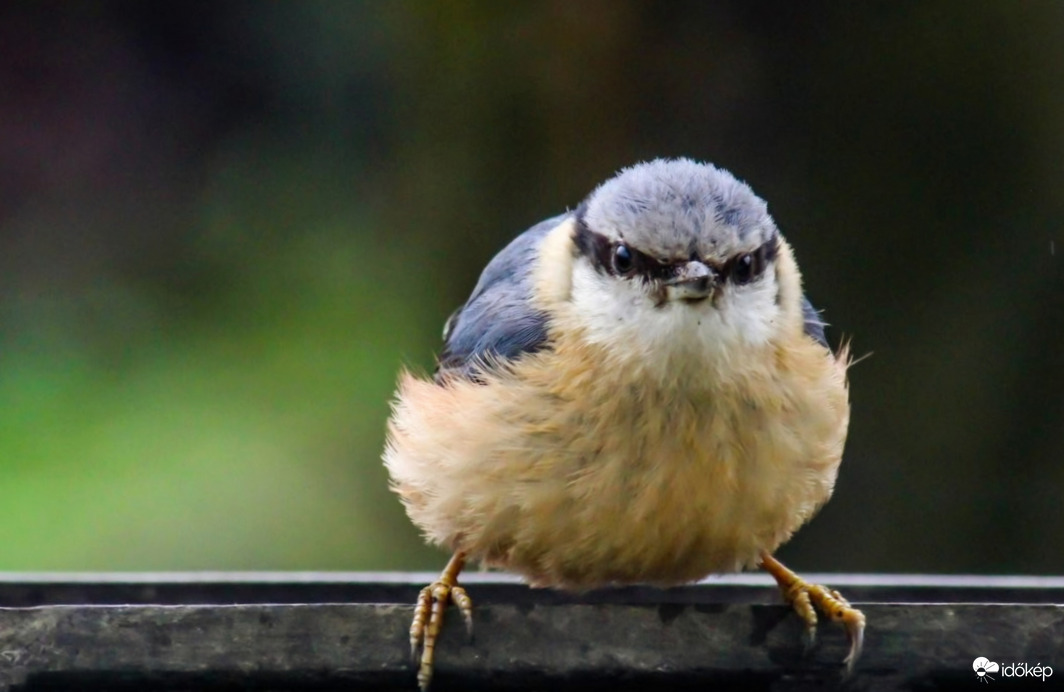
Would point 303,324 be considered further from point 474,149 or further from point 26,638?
→ point 26,638

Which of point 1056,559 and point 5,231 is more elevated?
point 5,231

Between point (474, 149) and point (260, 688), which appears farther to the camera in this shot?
point (474, 149)

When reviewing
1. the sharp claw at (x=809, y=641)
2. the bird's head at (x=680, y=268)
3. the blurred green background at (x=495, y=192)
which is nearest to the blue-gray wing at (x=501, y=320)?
the bird's head at (x=680, y=268)

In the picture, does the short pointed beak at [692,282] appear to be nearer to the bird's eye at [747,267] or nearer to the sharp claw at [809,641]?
the bird's eye at [747,267]

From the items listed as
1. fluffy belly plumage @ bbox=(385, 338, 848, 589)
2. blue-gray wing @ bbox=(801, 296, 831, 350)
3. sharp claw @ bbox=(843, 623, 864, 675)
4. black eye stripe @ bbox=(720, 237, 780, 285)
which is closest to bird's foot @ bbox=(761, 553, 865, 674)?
sharp claw @ bbox=(843, 623, 864, 675)

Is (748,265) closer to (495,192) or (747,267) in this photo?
(747,267)

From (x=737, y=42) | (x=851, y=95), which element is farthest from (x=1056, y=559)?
(x=737, y=42)
